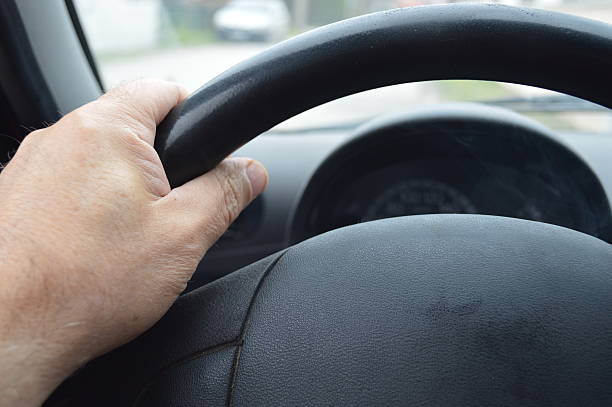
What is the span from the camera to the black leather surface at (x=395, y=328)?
66 cm

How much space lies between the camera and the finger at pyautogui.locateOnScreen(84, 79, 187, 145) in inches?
30.1

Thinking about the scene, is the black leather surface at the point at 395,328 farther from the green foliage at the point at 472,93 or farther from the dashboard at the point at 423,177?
the green foliage at the point at 472,93

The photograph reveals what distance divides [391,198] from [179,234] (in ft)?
3.51

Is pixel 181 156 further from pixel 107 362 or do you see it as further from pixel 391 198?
pixel 391 198

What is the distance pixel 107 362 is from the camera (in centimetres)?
76

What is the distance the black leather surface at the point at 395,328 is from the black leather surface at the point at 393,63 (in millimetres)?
173

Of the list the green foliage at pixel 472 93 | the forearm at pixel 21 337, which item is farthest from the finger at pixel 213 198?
the green foliage at pixel 472 93

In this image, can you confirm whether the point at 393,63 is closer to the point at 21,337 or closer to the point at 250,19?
the point at 21,337

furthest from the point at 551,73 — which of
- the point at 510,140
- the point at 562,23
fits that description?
the point at 510,140

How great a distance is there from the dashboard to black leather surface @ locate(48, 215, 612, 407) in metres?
0.55

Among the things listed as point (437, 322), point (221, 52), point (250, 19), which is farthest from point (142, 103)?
point (250, 19)

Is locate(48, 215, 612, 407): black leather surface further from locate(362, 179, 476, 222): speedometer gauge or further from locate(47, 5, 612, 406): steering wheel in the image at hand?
locate(362, 179, 476, 222): speedometer gauge

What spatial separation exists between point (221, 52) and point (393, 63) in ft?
4.42

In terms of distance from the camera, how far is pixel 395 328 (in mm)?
690
